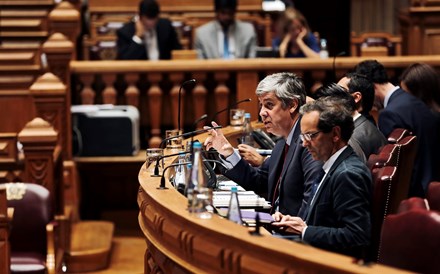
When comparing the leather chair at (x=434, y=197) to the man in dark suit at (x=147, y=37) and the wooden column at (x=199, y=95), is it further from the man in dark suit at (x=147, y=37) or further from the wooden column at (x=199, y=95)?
the man in dark suit at (x=147, y=37)

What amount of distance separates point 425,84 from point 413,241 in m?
2.77

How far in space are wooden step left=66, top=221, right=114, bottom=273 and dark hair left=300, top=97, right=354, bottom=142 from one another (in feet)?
10.9

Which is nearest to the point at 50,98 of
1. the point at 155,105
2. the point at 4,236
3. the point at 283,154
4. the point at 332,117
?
the point at 155,105

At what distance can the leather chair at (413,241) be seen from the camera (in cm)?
415

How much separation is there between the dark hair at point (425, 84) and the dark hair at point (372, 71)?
0.79 ft

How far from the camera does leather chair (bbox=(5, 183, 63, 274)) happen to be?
662 centimetres

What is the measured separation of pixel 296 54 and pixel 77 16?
73.8 inches

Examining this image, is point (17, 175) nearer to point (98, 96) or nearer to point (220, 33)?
point (98, 96)

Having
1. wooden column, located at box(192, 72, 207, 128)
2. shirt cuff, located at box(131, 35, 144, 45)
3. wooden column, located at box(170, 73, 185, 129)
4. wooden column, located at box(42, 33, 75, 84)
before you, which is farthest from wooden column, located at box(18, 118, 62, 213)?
shirt cuff, located at box(131, 35, 144, 45)

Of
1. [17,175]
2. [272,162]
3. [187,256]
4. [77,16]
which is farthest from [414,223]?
[77,16]

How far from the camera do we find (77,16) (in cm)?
886

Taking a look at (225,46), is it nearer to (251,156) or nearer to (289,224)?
(251,156)

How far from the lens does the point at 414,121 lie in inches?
262

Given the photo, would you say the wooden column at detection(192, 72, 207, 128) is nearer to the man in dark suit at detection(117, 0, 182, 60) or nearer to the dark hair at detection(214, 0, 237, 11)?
the man in dark suit at detection(117, 0, 182, 60)
